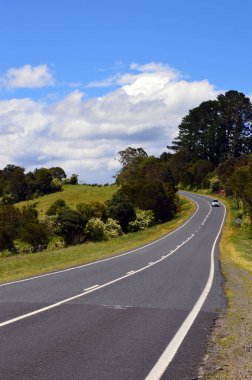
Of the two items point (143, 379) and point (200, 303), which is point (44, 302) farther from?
point (143, 379)

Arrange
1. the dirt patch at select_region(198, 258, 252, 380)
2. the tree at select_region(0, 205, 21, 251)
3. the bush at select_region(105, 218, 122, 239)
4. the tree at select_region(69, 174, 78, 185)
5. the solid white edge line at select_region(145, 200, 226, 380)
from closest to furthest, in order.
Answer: the solid white edge line at select_region(145, 200, 226, 380)
the dirt patch at select_region(198, 258, 252, 380)
the tree at select_region(0, 205, 21, 251)
the bush at select_region(105, 218, 122, 239)
the tree at select_region(69, 174, 78, 185)

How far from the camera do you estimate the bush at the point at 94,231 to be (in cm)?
5016

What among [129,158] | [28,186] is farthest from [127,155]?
[28,186]

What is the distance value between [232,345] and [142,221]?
5476cm

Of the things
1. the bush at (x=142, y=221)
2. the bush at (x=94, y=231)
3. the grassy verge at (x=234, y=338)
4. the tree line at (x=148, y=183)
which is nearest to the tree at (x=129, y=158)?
the tree line at (x=148, y=183)

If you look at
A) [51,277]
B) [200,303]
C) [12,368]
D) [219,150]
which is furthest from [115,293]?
[219,150]

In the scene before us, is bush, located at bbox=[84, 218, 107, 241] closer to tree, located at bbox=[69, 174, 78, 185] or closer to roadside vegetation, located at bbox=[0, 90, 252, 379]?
roadside vegetation, located at bbox=[0, 90, 252, 379]

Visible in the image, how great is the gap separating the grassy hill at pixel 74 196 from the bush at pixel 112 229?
91.9 feet

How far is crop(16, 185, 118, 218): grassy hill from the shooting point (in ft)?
292

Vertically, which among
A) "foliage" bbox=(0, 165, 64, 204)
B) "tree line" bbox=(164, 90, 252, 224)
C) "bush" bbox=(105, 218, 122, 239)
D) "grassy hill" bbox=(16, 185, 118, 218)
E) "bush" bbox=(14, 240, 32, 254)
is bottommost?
"bush" bbox=(14, 240, 32, 254)

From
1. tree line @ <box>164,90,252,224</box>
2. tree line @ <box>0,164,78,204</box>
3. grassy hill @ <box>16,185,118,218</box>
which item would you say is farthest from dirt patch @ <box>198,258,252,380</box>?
tree line @ <box>164,90,252,224</box>

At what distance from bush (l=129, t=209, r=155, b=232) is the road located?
1691 inches

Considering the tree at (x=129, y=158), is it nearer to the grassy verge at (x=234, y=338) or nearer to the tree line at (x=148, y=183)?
the tree line at (x=148, y=183)

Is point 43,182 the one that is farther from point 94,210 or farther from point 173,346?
point 173,346
